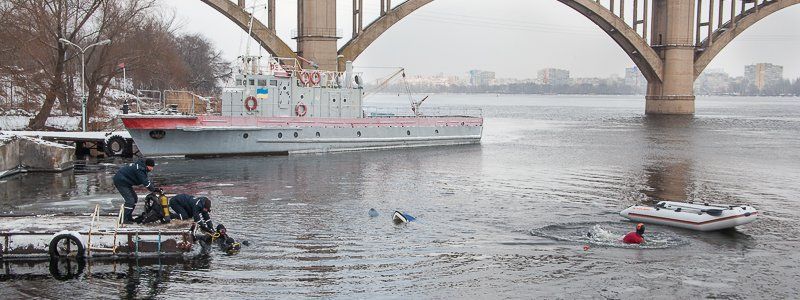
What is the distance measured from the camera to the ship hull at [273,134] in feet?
134

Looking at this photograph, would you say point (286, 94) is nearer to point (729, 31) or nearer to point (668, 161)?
point (668, 161)

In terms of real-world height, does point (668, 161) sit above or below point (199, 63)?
below

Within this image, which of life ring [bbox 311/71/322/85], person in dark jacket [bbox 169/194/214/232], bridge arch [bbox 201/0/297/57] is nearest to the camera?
person in dark jacket [bbox 169/194/214/232]

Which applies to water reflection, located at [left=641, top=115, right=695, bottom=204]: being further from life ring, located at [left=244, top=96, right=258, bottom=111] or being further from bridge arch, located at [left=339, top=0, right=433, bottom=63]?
bridge arch, located at [left=339, top=0, right=433, bottom=63]

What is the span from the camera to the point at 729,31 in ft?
332

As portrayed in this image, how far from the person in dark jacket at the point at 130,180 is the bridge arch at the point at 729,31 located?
9367cm

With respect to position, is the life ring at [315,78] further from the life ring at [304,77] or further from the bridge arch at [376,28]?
the bridge arch at [376,28]

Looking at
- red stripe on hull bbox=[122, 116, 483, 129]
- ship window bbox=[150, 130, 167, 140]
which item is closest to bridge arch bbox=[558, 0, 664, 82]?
red stripe on hull bbox=[122, 116, 483, 129]

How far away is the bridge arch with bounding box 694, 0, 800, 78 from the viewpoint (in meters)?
101

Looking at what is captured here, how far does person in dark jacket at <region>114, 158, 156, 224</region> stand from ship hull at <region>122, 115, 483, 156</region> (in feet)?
70.1

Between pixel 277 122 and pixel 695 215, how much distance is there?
1029 inches

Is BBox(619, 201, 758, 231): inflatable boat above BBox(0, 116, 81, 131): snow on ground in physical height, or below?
below

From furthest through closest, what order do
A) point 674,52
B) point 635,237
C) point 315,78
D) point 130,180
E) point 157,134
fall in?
point 674,52 < point 315,78 < point 157,134 < point 635,237 < point 130,180

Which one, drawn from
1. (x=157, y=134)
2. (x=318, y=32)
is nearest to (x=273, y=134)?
(x=157, y=134)
